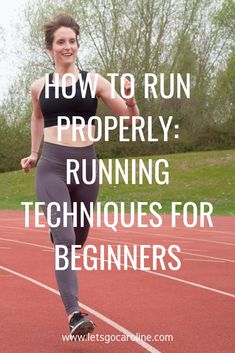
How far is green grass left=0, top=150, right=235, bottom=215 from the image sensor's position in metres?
28.1

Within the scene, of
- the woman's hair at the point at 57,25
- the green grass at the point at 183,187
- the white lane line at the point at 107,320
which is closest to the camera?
the white lane line at the point at 107,320

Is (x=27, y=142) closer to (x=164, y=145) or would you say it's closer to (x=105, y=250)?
(x=164, y=145)

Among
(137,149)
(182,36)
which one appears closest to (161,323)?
(137,149)

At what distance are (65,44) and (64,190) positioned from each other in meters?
0.88

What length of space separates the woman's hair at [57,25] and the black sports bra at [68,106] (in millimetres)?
313

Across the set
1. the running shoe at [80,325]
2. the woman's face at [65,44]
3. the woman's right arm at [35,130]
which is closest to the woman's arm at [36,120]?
the woman's right arm at [35,130]

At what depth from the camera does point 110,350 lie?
4.34 m

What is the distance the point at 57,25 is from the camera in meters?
4.54

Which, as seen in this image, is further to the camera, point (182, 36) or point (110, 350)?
point (182, 36)

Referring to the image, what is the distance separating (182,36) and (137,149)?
22.6 ft

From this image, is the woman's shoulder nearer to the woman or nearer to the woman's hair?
the woman

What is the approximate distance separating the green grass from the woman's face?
19.4m

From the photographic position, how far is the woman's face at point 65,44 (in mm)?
4508

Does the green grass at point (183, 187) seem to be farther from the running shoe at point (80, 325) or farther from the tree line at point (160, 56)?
the running shoe at point (80, 325)
